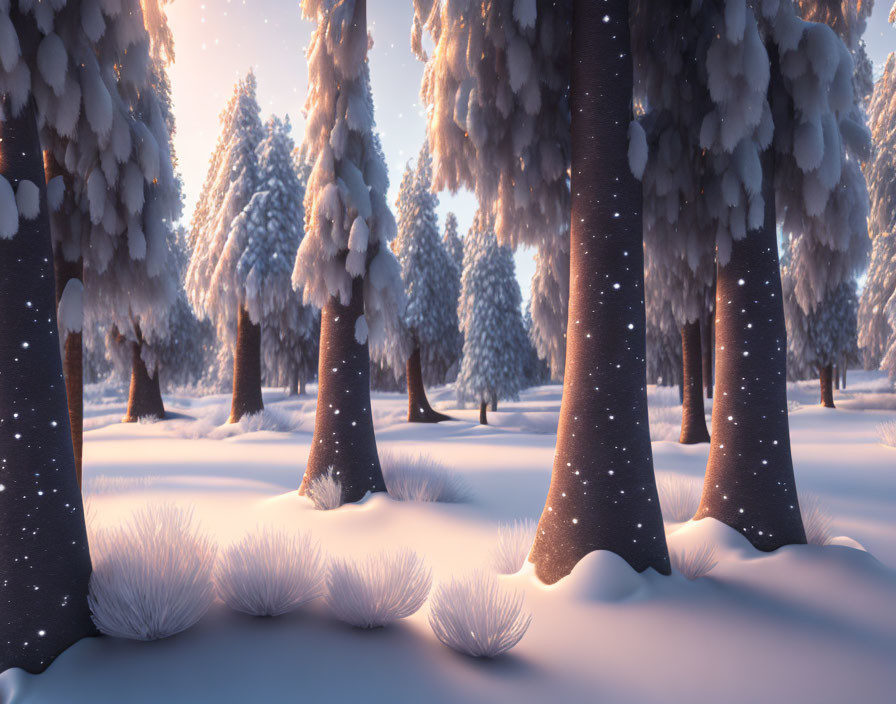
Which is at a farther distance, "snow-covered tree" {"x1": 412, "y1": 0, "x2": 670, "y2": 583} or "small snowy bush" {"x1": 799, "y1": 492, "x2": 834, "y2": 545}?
"small snowy bush" {"x1": 799, "y1": 492, "x2": 834, "y2": 545}

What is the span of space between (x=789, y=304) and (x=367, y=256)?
18.8m

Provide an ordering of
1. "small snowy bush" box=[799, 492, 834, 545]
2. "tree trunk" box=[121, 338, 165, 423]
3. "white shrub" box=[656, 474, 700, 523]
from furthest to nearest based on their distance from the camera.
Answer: "tree trunk" box=[121, 338, 165, 423] < "white shrub" box=[656, 474, 700, 523] < "small snowy bush" box=[799, 492, 834, 545]

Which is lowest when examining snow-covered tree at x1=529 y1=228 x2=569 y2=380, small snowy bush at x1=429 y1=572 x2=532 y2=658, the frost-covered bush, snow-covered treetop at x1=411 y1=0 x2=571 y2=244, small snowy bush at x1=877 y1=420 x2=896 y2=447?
small snowy bush at x1=877 y1=420 x2=896 y2=447

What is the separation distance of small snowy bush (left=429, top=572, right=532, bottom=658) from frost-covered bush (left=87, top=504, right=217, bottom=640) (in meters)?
1.52

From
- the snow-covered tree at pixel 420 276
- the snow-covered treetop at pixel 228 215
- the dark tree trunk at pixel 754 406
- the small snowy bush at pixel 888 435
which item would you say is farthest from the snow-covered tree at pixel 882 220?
the snow-covered treetop at pixel 228 215

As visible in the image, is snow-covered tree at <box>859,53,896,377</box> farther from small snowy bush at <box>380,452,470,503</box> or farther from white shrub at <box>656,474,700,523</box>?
small snowy bush at <box>380,452,470,503</box>

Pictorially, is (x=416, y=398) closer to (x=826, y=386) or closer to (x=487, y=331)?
(x=487, y=331)

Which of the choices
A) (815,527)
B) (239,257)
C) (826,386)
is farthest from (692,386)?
(826,386)

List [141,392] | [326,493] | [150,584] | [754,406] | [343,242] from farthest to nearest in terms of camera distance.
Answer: [141,392] → [343,242] → [326,493] → [754,406] → [150,584]

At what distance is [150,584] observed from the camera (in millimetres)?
3107

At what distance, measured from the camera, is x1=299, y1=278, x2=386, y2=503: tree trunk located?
6699 mm

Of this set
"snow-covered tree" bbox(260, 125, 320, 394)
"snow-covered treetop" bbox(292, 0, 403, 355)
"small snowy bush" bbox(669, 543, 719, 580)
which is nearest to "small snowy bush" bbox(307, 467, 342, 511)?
"snow-covered treetop" bbox(292, 0, 403, 355)

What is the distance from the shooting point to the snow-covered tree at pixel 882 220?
563 inches

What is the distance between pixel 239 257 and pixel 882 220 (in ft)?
62.3
